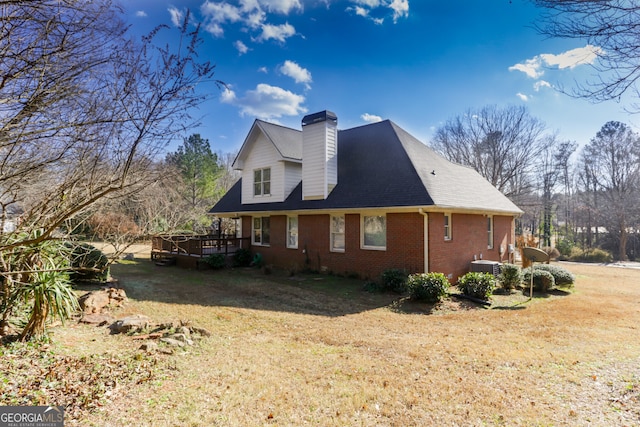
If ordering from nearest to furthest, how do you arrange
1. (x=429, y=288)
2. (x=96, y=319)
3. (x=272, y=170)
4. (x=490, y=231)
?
(x=96, y=319) < (x=429, y=288) < (x=490, y=231) < (x=272, y=170)

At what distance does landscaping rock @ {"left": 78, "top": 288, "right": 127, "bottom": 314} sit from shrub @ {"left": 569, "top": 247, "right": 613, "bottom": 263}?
101 ft

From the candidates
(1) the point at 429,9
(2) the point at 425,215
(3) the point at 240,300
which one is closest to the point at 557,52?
(2) the point at 425,215

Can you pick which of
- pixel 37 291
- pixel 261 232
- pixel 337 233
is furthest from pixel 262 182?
pixel 37 291

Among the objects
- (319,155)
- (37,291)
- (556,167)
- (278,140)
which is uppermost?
(556,167)

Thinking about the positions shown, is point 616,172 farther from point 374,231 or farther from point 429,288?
point 429,288

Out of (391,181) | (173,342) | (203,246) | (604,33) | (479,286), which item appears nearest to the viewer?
(604,33)

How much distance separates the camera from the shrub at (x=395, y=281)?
1105cm

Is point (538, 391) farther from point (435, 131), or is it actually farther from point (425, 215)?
point (435, 131)

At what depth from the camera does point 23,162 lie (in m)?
4.42

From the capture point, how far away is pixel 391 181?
1283 centimetres

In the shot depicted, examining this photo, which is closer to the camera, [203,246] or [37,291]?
[37,291]

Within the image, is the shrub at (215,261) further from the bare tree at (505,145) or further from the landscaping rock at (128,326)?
the bare tree at (505,145)

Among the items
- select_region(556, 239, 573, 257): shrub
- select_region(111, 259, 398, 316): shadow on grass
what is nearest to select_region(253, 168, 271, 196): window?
select_region(111, 259, 398, 316): shadow on grass

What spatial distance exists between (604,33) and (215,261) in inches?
618
